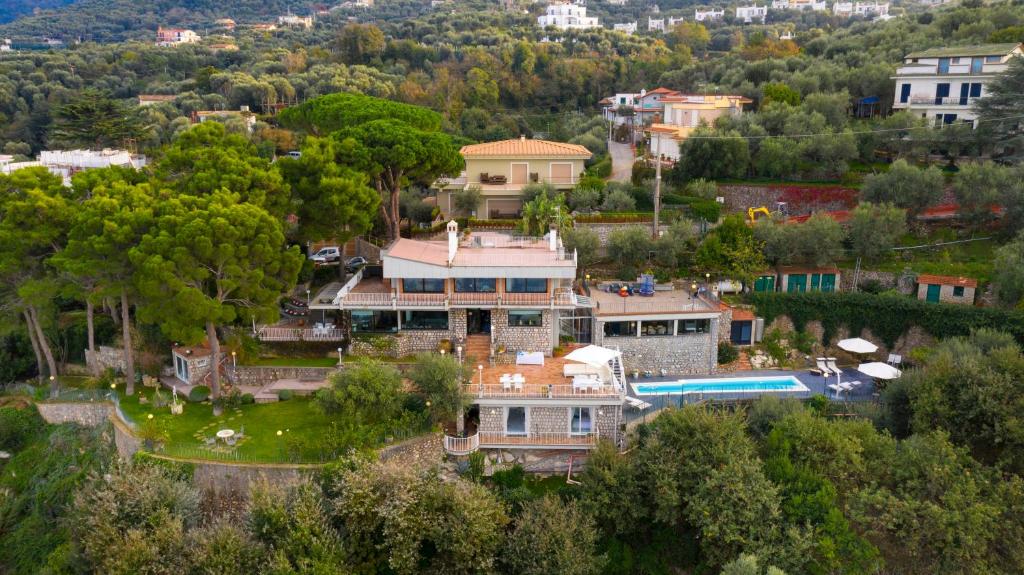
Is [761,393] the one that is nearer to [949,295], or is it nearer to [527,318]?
[527,318]

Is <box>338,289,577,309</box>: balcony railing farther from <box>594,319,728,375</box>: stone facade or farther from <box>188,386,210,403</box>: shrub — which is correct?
<box>188,386,210,403</box>: shrub

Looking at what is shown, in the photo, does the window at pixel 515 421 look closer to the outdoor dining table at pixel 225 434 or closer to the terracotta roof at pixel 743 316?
the outdoor dining table at pixel 225 434

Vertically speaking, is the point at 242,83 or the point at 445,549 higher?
the point at 242,83

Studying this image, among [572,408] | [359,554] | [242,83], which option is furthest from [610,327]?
[242,83]

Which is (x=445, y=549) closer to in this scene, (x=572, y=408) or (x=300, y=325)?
(x=572, y=408)

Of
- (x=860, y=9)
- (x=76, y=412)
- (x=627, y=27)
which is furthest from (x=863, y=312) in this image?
(x=860, y=9)
